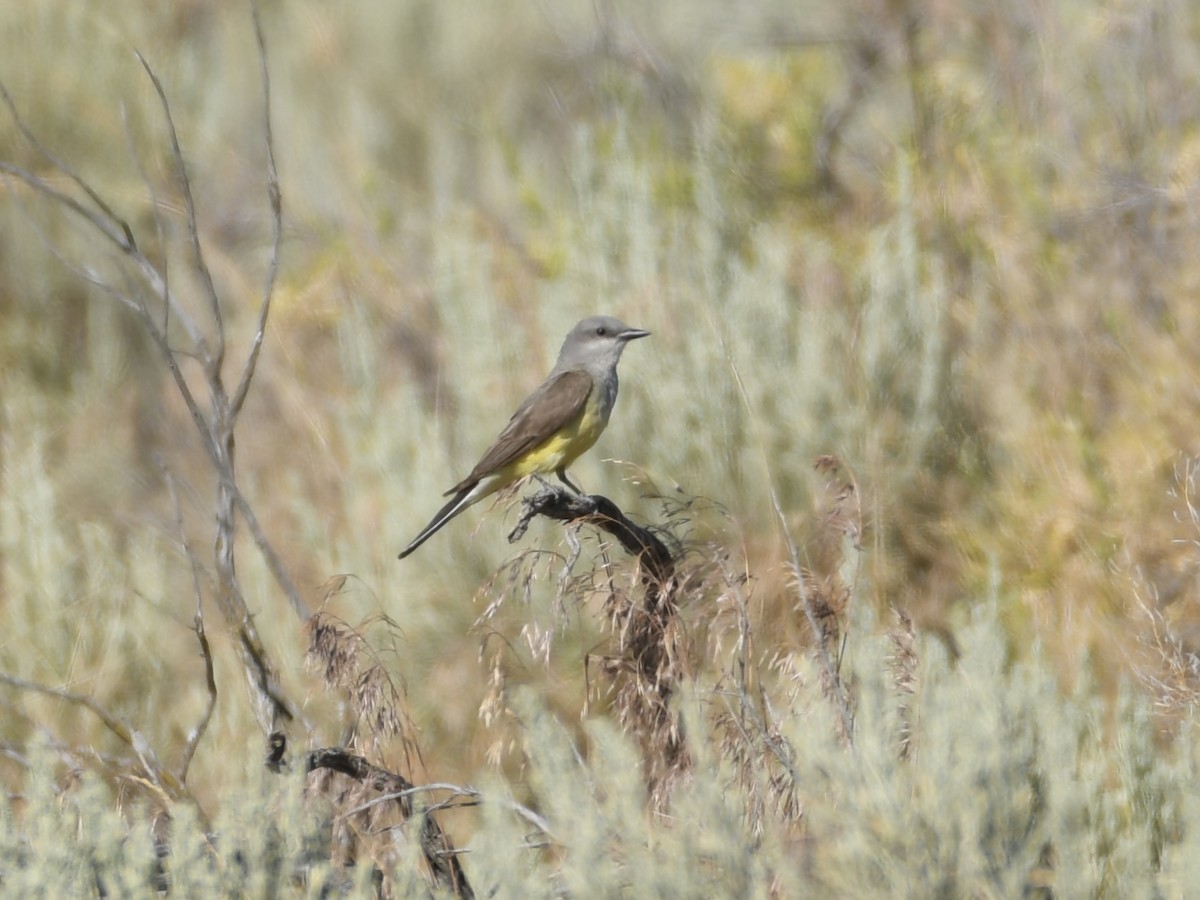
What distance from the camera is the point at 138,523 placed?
587 centimetres

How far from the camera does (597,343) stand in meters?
4.96

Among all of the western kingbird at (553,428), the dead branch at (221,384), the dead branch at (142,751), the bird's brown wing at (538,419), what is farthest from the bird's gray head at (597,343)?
the dead branch at (142,751)

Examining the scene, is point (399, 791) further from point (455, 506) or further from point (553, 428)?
point (553, 428)

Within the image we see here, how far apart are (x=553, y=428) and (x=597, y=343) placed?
37 cm

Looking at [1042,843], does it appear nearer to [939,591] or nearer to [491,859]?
[491,859]

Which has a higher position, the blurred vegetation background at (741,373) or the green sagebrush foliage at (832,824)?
the blurred vegetation background at (741,373)

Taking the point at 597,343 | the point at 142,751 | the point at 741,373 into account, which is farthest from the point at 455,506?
the point at 142,751

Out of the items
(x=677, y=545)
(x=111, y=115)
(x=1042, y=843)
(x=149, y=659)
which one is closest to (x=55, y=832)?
(x=677, y=545)

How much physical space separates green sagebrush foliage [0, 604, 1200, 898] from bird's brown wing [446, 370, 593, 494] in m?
1.96

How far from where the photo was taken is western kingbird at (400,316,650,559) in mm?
4711

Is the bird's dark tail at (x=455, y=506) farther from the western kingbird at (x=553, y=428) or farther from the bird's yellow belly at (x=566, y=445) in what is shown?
the bird's yellow belly at (x=566, y=445)

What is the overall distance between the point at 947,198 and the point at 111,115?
15.9 ft

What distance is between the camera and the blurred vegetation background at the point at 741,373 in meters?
4.26

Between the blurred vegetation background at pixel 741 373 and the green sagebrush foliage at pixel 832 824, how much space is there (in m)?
0.30
